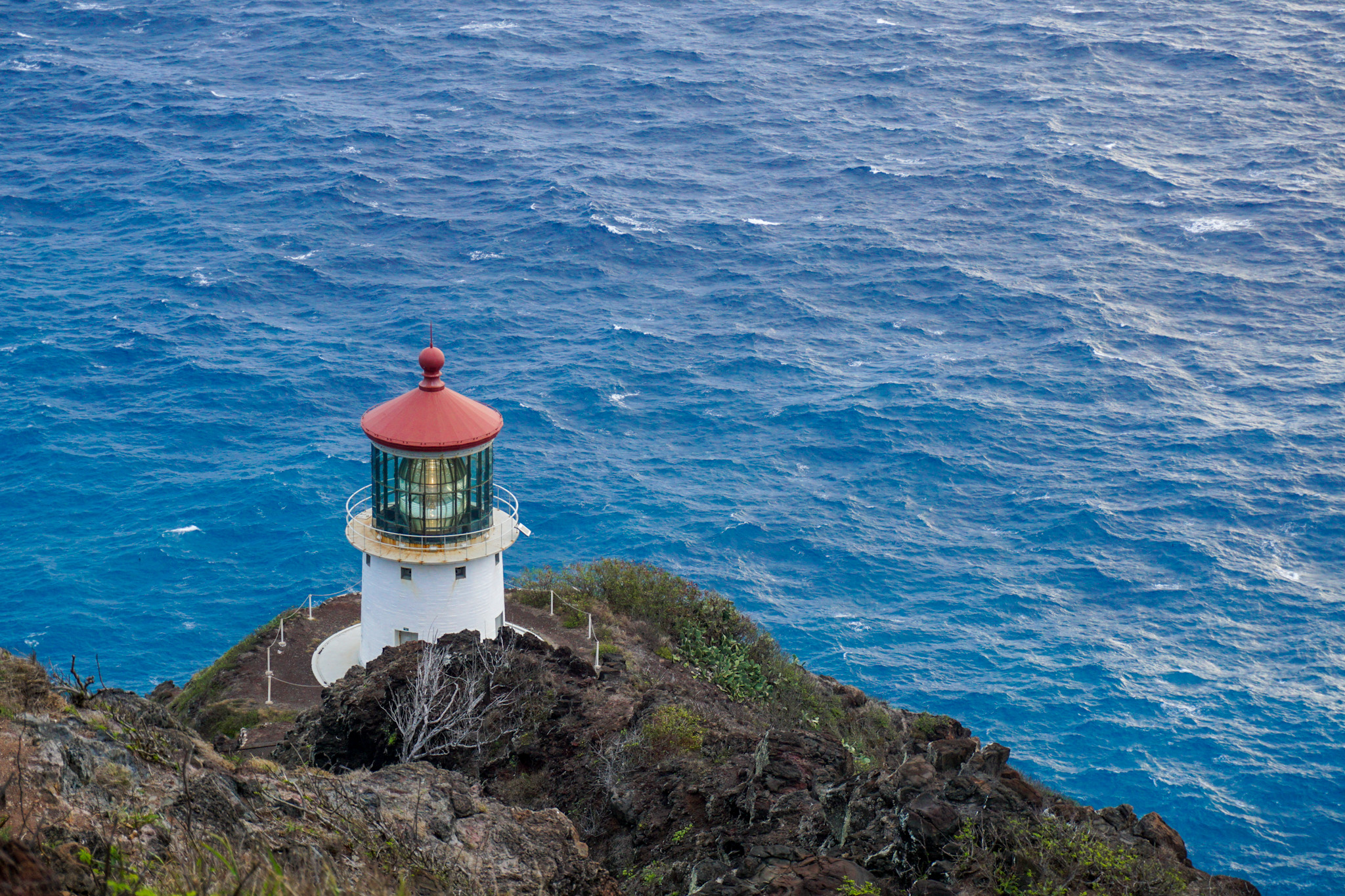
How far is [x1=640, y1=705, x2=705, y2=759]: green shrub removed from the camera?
806 inches

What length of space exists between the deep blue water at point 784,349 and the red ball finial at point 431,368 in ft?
78.0

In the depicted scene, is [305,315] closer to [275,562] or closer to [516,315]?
[516,315]

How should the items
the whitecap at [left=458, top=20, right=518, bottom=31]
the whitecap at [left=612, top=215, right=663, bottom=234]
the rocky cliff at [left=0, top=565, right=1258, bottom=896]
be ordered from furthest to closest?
1. the whitecap at [left=458, top=20, right=518, bottom=31]
2. the whitecap at [left=612, top=215, right=663, bottom=234]
3. the rocky cliff at [left=0, top=565, right=1258, bottom=896]

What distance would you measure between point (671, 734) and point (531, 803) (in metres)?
2.75

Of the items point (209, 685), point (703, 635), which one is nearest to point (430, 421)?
point (209, 685)

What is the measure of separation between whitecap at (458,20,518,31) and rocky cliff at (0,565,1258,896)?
108m

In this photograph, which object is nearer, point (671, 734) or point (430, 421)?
point (671, 734)

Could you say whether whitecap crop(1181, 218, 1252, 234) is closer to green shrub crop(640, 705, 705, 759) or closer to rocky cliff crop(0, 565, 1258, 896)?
rocky cliff crop(0, 565, 1258, 896)

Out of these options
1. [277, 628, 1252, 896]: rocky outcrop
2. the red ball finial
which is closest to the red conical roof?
the red ball finial

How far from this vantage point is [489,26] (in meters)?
123

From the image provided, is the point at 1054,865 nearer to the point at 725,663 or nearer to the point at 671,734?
Result: the point at 671,734

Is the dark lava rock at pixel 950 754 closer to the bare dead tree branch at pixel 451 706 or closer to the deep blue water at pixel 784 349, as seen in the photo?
the bare dead tree branch at pixel 451 706

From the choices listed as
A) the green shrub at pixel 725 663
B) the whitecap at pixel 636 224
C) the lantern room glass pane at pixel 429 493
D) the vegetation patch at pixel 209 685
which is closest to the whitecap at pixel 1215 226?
the whitecap at pixel 636 224

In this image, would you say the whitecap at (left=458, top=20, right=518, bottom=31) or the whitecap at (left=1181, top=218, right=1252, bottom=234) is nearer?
the whitecap at (left=1181, top=218, right=1252, bottom=234)
